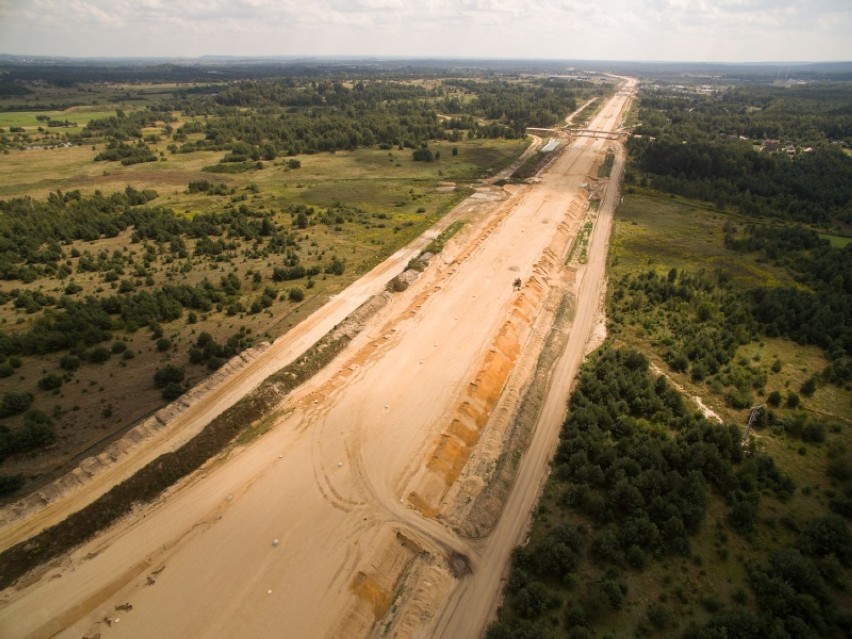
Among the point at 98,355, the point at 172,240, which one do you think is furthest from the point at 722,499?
the point at 172,240

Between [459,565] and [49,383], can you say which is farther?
[49,383]

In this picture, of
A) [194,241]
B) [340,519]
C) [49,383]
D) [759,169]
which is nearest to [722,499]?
[340,519]

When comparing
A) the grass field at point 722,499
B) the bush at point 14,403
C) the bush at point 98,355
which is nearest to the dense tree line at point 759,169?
the grass field at point 722,499

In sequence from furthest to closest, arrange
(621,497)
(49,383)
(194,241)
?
(194,241) → (49,383) → (621,497)

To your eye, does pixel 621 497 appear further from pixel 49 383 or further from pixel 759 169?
pixel 759 169

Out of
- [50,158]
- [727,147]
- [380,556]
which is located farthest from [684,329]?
[50,158]

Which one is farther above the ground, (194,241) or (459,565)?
(194,241)

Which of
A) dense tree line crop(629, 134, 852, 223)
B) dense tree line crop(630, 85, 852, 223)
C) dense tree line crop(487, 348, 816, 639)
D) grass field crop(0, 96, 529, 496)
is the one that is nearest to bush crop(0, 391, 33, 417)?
grass field crop(0, 96, 529, 496)

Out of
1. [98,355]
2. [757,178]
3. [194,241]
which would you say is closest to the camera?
[98,355]

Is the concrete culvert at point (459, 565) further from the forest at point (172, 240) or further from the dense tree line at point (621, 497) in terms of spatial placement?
the forest at point (172, 240)

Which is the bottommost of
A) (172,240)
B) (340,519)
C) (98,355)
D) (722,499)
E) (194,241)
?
(340,519)
